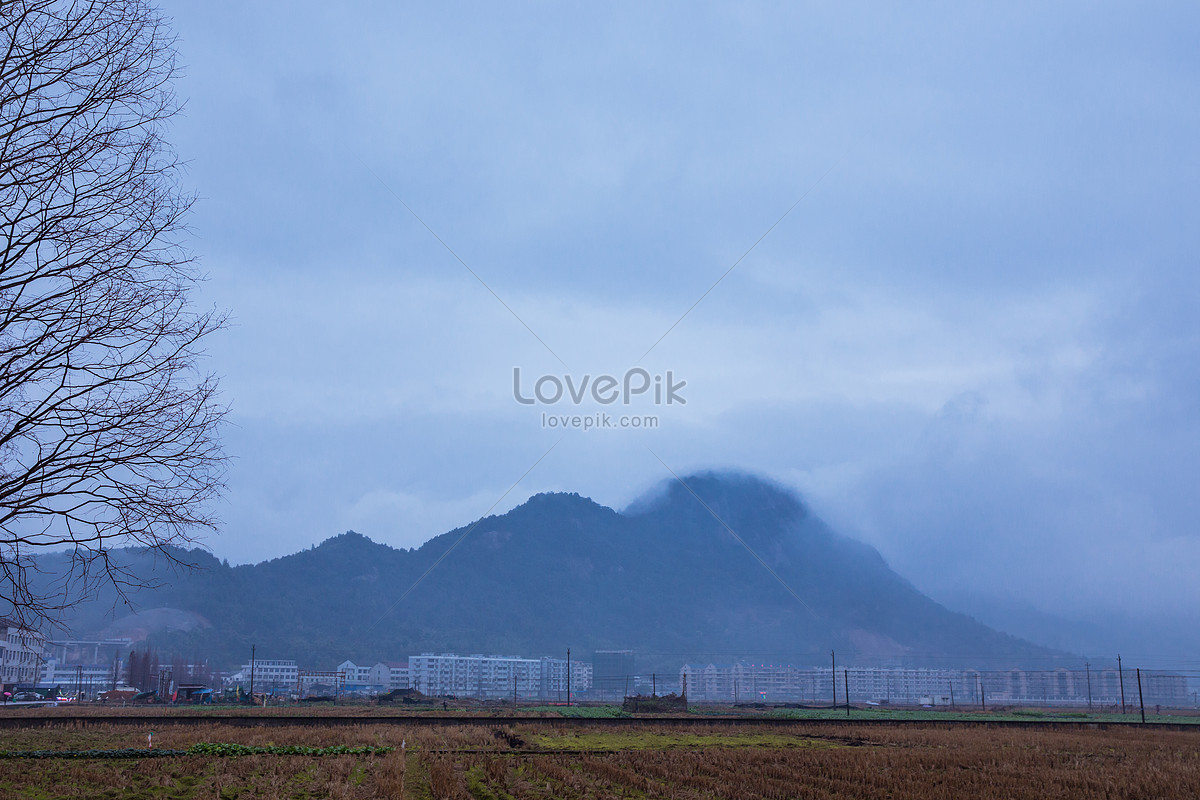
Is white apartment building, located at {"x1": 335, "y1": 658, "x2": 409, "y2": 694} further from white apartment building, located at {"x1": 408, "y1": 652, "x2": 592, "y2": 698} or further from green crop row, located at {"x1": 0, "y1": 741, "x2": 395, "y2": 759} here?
green crop row, located at {"x1": 0, "y1": 741, "x2": 395, "y2": 759}

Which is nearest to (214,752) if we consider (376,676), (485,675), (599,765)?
(599,765)

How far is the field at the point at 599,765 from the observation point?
1491 centimetres

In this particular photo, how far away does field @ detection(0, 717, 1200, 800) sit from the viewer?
14906 millimetres

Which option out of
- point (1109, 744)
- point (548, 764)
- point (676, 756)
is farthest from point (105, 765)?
point (1109, 744)

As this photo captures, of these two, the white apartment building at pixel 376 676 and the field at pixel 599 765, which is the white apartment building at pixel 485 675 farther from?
the field at pixel 599 765

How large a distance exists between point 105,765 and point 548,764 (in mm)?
9391

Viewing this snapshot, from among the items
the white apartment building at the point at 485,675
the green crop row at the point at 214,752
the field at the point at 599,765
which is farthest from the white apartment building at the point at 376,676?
the green crop row at the point at 214,752

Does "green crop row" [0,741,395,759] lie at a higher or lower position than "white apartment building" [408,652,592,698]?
higher

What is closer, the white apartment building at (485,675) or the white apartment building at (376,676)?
the white apartment building at (376,676)

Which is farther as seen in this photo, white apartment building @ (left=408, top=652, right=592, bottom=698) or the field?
white apartment building @ (left=408, top=652, right=592, bottom=698)

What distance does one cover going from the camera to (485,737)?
2780cm

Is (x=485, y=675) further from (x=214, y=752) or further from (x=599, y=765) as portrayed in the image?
(x=599, y=765)

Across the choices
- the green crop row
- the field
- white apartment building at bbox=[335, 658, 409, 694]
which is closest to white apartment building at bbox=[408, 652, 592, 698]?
white apartment building at bbox=[335, 658, 409, 694]

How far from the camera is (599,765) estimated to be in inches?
782
